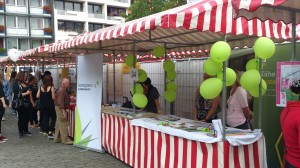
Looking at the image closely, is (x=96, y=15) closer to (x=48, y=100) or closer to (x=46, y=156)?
(x=48, y=100)

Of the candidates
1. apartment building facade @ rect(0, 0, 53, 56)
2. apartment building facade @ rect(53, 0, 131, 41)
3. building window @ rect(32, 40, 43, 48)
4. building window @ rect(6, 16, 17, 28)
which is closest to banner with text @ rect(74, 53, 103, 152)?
apartment building facade @ rect(0, 0, 53, 56)

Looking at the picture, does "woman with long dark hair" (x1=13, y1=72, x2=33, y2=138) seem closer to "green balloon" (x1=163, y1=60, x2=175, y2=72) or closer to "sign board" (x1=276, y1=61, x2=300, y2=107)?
"green balloon" (x1=163, y1=60, x2=175, y2=72)

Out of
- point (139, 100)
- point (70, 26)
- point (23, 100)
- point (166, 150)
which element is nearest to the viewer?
point (166, 150)

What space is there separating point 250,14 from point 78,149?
497 cm

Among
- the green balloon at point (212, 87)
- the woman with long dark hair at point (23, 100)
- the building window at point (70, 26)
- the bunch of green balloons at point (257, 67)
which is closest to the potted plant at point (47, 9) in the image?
the building window at point (70, 26)

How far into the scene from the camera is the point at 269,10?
11.9ft

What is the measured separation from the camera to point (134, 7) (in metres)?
23.7

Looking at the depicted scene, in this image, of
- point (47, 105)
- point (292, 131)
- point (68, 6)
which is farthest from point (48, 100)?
point (68, 6)

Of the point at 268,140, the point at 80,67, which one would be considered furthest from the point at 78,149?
the point at 268,140

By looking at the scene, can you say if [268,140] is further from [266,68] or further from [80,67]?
[80,67]

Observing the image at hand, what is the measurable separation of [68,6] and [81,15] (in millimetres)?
2374

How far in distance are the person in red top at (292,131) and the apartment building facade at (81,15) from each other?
43481mm

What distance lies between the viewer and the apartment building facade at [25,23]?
1672 inches

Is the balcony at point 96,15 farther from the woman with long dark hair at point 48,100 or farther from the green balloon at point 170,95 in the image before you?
the green balloon at point 170,95
